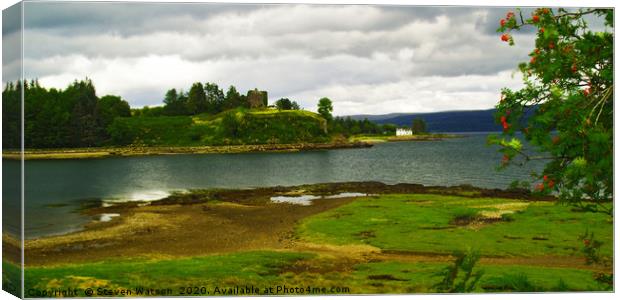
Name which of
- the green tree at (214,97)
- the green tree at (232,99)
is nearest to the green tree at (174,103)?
the green tree at (214,97)

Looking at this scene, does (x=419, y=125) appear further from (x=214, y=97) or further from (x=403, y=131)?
(x=214, y=97)

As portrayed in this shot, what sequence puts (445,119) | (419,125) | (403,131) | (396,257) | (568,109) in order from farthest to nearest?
(403,131)
(419,125)
(445,119)
(396,257)
(568,109)

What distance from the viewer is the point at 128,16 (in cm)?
1692

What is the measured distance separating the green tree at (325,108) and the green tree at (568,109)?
6.09 meters

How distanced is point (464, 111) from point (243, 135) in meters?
6.79

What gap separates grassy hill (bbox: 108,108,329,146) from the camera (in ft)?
60.6

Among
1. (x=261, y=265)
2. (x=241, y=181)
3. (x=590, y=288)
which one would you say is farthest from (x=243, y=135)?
(x=590, y=288)

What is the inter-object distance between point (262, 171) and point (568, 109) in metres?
9.88

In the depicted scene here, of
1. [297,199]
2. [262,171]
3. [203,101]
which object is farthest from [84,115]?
[297,199]

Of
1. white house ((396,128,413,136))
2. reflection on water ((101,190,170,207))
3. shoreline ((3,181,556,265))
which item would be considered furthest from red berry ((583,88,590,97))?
reflection on water ((101,190,170,207))

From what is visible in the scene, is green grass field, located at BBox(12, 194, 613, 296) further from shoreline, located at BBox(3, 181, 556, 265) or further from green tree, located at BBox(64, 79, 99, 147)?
green tree, located at BBox(64, 79, 99, 147)

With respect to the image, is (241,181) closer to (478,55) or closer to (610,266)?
(478,55)

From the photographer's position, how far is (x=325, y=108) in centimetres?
1898

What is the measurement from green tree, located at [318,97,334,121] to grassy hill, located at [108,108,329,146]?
177mm
